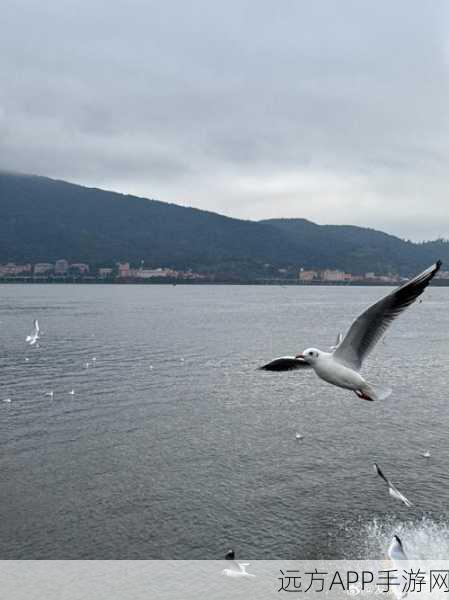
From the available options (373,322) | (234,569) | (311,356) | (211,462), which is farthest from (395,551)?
(211,462)

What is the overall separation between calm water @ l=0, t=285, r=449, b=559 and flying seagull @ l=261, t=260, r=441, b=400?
1455cm

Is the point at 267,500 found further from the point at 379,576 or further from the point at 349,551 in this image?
the point at 379,576

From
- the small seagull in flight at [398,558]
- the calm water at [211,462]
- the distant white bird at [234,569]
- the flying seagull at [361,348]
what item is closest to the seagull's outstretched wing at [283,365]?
the flying seagull at [361,348]

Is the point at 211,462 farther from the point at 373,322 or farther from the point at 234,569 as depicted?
the point at 373,322

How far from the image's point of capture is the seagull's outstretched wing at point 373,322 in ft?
29.3

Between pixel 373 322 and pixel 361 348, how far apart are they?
1.99 ft

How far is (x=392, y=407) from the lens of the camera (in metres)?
44.0

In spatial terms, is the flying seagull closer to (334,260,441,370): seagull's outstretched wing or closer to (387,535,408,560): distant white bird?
(334,260,441,370): seagull's outstretched wing

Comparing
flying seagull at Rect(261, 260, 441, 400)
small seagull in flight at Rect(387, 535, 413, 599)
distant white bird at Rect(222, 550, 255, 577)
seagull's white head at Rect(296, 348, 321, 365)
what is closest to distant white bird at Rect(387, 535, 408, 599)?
small seagull in flight at Rect(387, 535, 413, 599)

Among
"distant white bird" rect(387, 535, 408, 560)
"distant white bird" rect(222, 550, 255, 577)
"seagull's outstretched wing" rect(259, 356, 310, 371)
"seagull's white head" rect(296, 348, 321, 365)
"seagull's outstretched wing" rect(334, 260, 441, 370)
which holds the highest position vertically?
"seagull's outstretched wing" rect(334, 260, 441, 370)

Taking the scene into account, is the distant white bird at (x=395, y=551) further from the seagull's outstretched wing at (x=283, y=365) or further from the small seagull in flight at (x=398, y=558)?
the seagull's outstretched wing at (x=283, y=365)

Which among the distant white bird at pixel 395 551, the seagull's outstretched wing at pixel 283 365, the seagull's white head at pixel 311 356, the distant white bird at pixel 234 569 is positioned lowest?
the distant white bird at pixel 234 569

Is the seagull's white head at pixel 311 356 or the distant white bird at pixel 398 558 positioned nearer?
the seagull's white head at pixel 311 356

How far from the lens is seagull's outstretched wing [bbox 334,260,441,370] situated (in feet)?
29.3
